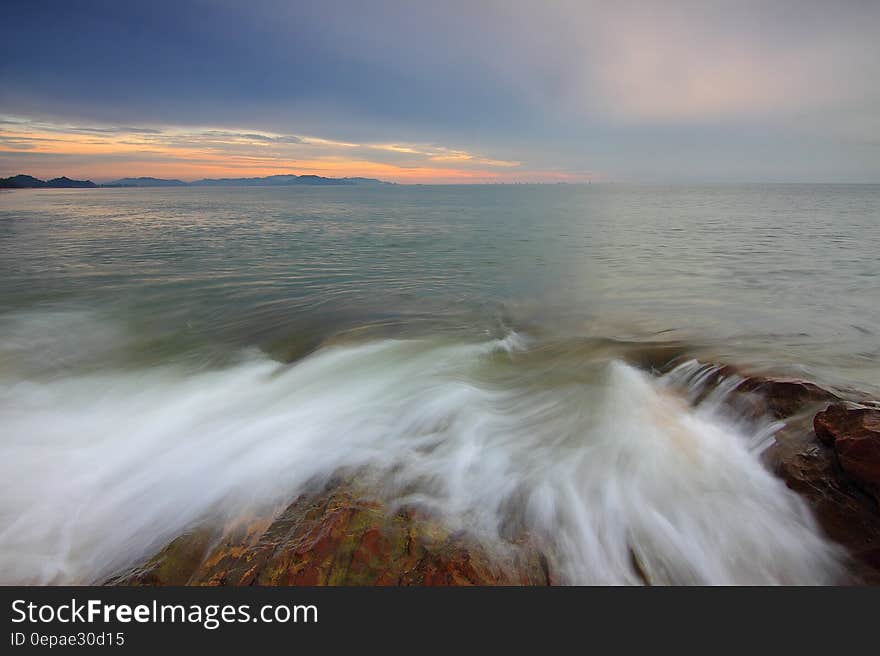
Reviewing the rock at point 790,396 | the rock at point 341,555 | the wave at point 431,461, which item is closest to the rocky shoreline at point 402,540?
the rock at point 341,555

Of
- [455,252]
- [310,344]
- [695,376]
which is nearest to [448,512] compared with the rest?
[695,376]

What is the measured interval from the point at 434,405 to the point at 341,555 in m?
3.27

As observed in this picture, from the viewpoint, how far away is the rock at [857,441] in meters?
3.76

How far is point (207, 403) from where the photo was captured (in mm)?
6758

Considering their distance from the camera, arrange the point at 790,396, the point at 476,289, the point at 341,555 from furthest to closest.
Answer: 1. the point at 476,289
2. the point at 790,396
3. the point at 341,555

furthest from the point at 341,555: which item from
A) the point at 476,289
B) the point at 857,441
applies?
the point at 476,289

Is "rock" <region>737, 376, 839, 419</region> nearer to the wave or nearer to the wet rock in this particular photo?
the wet rock

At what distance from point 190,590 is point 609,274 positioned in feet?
54.4

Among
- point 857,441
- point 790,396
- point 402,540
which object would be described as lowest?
point 402,540

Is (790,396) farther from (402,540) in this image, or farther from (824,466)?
(402,540)

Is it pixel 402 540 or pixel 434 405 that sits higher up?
pixel 402 540

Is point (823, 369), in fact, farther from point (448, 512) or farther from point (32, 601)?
point (32, 601)

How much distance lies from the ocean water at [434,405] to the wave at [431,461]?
0.03m

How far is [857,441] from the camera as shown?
3.93m
